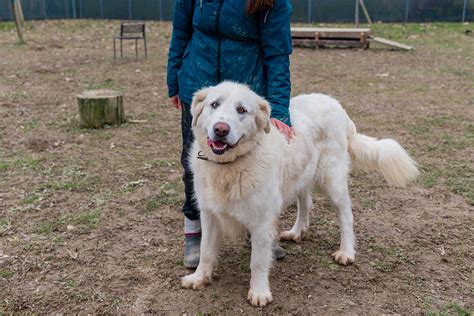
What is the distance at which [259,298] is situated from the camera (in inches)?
119

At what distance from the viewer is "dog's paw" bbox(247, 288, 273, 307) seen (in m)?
3.01

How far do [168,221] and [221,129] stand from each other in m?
1.70

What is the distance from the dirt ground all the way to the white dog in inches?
9.8

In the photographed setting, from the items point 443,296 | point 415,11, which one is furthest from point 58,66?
point 415,11

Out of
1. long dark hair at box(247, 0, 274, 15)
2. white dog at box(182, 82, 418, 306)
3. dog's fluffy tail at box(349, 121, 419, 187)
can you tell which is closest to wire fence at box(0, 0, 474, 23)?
dog's fluffy tail at box(349, 121, 419, 187)

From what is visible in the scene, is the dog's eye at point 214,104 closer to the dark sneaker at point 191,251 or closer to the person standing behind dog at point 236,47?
the person standing behind dog at point 236,47

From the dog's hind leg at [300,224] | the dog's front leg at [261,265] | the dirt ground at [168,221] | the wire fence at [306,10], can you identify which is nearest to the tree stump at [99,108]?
the dirt ground at [168,221]

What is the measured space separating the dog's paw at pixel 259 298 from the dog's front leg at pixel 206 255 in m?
0.35

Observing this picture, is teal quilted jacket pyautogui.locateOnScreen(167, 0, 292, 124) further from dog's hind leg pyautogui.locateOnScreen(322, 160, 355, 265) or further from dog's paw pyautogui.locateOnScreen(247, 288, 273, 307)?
dog's paw pyautogui.locateOnScreen(247, 288, 273, 307)

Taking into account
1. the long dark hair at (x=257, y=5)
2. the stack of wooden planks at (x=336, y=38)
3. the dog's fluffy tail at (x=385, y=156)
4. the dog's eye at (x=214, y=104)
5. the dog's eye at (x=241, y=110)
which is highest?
the long dark hair at (x=257, y=5)

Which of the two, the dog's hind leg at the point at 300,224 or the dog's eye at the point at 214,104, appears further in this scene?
the dog's hind leg at the point at 300,224

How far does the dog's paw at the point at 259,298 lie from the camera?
9.86 ft

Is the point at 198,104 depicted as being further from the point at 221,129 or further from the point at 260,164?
the point at 260,164

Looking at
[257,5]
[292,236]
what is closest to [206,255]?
[292,236]
